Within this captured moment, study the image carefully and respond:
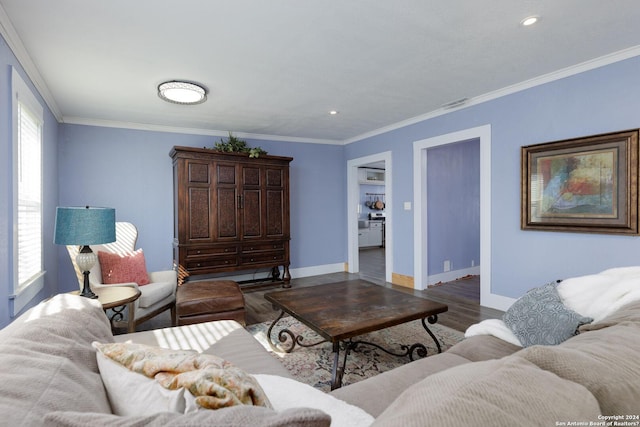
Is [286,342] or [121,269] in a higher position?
[121,269]

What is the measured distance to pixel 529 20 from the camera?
6.92ft

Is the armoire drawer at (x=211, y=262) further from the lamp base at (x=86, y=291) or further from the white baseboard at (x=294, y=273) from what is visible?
the lamp base at (x=86, y=291)

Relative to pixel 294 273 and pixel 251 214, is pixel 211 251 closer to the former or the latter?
pixel 251 214

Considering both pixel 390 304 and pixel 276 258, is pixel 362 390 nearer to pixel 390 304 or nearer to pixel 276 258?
pixel 390 304

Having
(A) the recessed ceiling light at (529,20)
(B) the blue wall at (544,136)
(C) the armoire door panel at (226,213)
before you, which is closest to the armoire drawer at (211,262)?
(C) the armoire door panel at (226,213)

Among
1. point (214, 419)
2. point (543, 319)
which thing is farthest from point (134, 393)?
point (543, 319)

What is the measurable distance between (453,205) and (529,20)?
128 inches

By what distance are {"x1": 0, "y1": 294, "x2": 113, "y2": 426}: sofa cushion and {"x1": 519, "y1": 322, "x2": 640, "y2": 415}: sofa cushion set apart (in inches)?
39.5

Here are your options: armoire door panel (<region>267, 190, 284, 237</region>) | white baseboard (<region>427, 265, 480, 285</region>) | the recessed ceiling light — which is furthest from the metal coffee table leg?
the recessed ceiling light

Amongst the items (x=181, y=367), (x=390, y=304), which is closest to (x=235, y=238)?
(x=390, y=304)

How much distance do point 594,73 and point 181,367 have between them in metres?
3.81

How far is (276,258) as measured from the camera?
15.8 ft

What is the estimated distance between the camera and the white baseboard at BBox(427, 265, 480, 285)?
4754mm

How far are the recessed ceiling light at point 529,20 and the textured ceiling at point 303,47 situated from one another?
32mm
